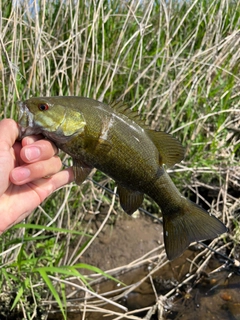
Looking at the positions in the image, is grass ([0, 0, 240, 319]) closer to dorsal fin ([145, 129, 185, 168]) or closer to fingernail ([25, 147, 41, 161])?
fingernail ([25, 147, 41, 161])

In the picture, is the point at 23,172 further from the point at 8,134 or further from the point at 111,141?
the point at 111,141

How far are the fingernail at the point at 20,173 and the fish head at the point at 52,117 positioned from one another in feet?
0.67

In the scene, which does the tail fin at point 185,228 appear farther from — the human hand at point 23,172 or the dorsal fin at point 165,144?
the human hand at point 23,172

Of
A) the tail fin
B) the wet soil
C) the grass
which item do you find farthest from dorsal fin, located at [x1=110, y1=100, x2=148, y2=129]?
the wet soil

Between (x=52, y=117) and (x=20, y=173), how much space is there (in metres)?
0.27

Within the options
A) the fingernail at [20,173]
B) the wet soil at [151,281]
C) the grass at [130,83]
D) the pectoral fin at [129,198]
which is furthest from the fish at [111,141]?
the wet soil at [151,281]

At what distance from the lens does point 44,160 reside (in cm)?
164

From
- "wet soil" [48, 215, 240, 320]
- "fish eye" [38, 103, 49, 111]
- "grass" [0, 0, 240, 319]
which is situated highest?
"fish eye" [38, 103, 49, 111]

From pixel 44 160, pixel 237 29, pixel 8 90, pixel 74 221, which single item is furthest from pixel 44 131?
pixel 237 29

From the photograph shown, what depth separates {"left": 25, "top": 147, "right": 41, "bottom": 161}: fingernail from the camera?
5.05 feet

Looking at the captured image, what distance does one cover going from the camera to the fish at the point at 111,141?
1457mm

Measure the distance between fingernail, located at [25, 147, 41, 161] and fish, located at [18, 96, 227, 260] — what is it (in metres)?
0.05

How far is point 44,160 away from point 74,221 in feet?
5.27

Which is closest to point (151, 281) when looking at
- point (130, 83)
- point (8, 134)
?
point (130, 83)
